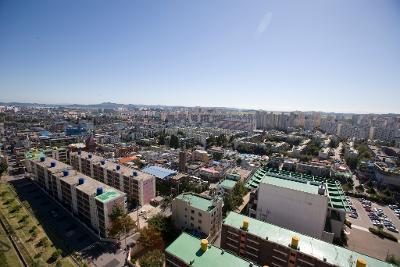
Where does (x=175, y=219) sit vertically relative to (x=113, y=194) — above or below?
below

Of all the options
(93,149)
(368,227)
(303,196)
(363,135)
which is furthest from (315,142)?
(93,149)

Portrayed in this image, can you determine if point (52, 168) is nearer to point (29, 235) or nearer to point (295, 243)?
point (29, 235)

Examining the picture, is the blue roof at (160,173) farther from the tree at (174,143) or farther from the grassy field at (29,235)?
the tree at (174,143)

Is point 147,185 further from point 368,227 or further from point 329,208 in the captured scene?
point 368,227

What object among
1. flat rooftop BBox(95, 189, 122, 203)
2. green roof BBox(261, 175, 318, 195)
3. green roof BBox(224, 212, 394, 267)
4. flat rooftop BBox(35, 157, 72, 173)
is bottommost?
green roof BBox(224, 212, 394, 267)

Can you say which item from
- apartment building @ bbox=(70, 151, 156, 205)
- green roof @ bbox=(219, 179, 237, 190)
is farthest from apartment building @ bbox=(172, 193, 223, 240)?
green roof @ bbox=(219, 179, 237, 190)

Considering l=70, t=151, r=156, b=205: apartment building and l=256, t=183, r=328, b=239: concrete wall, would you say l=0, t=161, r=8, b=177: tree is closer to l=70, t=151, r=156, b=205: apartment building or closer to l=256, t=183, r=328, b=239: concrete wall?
l=70, t=151, r=156, b=205: apartment building
